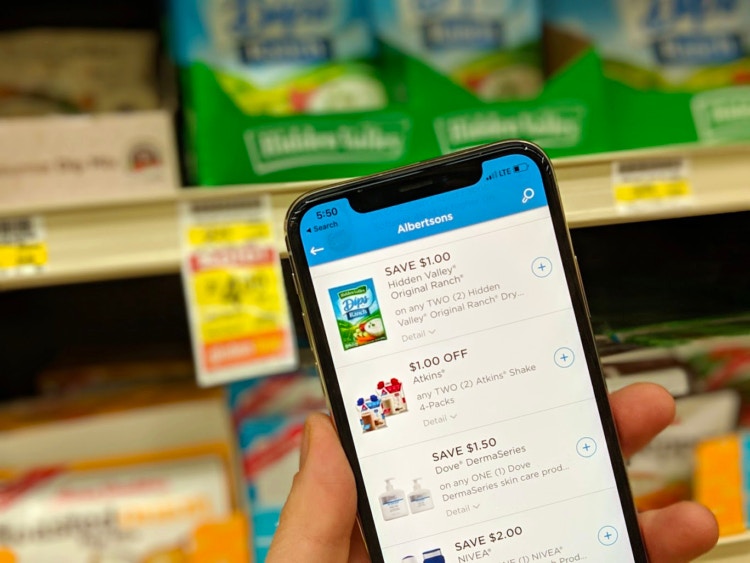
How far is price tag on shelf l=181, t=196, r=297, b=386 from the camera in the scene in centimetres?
56

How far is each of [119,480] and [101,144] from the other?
35 cm

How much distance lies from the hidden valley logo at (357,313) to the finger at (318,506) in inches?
2.5

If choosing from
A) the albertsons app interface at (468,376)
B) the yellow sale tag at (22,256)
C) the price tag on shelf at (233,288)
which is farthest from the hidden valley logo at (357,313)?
the yellow sale tag at (22,256)

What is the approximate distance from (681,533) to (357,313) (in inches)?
11.6

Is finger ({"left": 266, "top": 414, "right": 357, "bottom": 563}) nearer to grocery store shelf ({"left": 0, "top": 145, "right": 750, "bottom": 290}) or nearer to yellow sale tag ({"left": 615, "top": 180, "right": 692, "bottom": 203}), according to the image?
grocery store shelf ({"left": 0, "top": 145, "right": 750, "bottom": 290})

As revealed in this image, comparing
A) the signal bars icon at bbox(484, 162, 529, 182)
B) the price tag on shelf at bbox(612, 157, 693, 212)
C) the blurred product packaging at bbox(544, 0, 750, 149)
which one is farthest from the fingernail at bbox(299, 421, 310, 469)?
the blurred product packaging at bbox(544, 0, 750, 149)

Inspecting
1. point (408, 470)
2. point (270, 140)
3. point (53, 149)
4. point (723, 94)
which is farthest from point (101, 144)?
point (723, 94)

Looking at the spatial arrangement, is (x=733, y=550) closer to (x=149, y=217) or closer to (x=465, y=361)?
(x=465, y=361)

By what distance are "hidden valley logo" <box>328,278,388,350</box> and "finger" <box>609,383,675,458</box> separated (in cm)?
20

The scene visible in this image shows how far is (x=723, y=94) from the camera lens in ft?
2.12

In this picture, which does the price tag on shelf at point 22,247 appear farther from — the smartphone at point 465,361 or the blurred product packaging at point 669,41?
the blurred product packaging at point 669,41

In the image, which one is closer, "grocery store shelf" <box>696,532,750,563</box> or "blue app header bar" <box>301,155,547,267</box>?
"blue app header bar" <box>301,155,547,267</box>

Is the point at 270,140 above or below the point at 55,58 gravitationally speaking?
below

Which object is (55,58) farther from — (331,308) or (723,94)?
(723,94)
